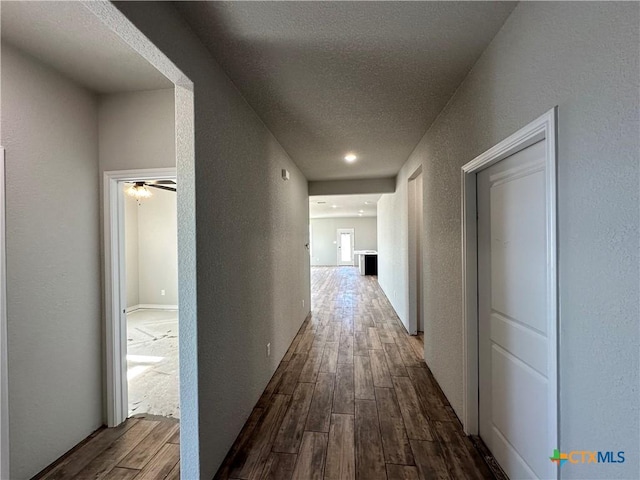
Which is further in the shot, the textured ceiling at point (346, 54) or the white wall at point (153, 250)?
the white wall at point (153, 250)

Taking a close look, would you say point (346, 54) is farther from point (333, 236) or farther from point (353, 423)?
point (333, 236)

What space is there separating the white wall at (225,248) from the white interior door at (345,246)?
1138 centimetres

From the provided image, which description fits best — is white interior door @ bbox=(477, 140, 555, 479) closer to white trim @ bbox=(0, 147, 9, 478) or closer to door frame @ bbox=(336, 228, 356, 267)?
white trim @ bbox=(0, 147, 9, 478)

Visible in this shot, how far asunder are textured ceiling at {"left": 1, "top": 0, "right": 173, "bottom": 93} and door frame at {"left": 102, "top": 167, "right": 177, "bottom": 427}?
62cm

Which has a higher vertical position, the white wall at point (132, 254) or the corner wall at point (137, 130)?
the corner wall at point (137, 130)

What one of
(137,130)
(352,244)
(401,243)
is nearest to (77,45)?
(137,130)

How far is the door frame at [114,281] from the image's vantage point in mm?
2016

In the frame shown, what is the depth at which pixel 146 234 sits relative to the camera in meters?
5.67

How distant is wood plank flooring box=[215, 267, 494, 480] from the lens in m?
1.62

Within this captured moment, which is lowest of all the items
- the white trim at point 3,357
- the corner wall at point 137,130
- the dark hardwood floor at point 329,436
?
the dark hardwood floor at point 329,436

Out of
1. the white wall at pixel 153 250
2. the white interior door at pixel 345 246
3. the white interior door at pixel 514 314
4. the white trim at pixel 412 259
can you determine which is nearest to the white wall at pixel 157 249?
the white wall at pixel 153 250

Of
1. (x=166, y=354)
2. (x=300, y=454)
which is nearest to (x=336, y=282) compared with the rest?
(x=166, y=354)

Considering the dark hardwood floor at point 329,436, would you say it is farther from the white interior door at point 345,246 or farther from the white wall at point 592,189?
the white interior door at point 345,246

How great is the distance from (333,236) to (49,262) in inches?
504
